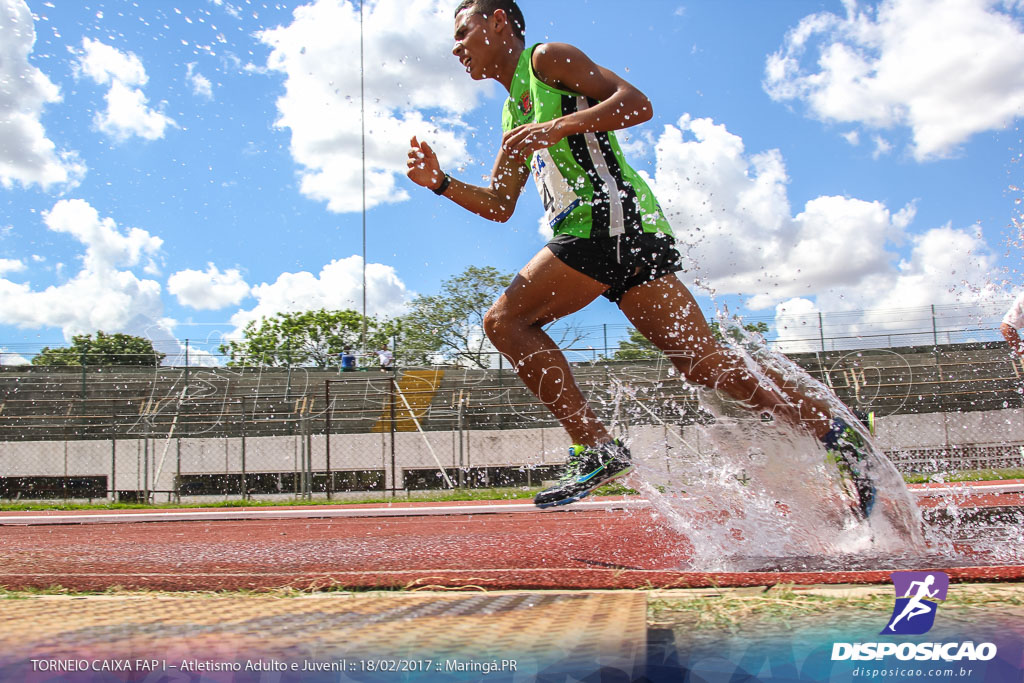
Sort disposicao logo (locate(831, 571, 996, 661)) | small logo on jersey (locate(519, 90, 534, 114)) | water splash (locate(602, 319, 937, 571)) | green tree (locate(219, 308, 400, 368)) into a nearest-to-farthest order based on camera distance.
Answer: disposicao logo (locate(831, 571, 996, 661)) < water splash (locate(602, 319, 937, 571)) < small logo on jersey (locate(519, 90, 534, 114)) < green tree (locate(219, 308, 400, 368))

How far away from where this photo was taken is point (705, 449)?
10.3 feet

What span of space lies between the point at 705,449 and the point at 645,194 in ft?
3.82

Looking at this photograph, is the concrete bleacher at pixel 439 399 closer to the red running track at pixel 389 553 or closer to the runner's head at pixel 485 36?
the red running track at pixel 389 553

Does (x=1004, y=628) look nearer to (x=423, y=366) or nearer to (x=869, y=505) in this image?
(x=869, y=505)

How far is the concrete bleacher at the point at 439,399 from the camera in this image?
→ 11.9 m

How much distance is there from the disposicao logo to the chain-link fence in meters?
8.39

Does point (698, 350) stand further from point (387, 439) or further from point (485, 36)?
point (387, 439)

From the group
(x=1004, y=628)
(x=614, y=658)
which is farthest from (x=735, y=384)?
(x=614, y=658)

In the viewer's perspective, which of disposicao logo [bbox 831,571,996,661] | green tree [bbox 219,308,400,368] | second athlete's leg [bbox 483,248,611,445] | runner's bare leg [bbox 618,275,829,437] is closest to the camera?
disposicao logo [bbox 831,571,996,661]

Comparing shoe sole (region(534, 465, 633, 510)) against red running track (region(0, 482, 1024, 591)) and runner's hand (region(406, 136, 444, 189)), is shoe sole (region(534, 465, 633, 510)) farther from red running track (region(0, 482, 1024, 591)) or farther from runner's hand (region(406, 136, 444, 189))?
runner's hand (region(406, 136, 444, 189))

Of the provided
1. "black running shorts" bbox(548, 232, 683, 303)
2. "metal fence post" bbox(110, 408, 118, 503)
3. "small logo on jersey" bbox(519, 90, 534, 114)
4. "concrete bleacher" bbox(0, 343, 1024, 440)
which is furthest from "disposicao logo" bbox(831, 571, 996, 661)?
"metal fence post" bbox(110, 408, 118, 503)

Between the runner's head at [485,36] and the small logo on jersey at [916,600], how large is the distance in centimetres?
231

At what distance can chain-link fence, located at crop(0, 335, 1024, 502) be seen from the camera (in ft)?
37.6

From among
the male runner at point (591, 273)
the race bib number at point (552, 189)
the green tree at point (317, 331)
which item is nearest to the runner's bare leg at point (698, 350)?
the male runner at point (591, 273)
